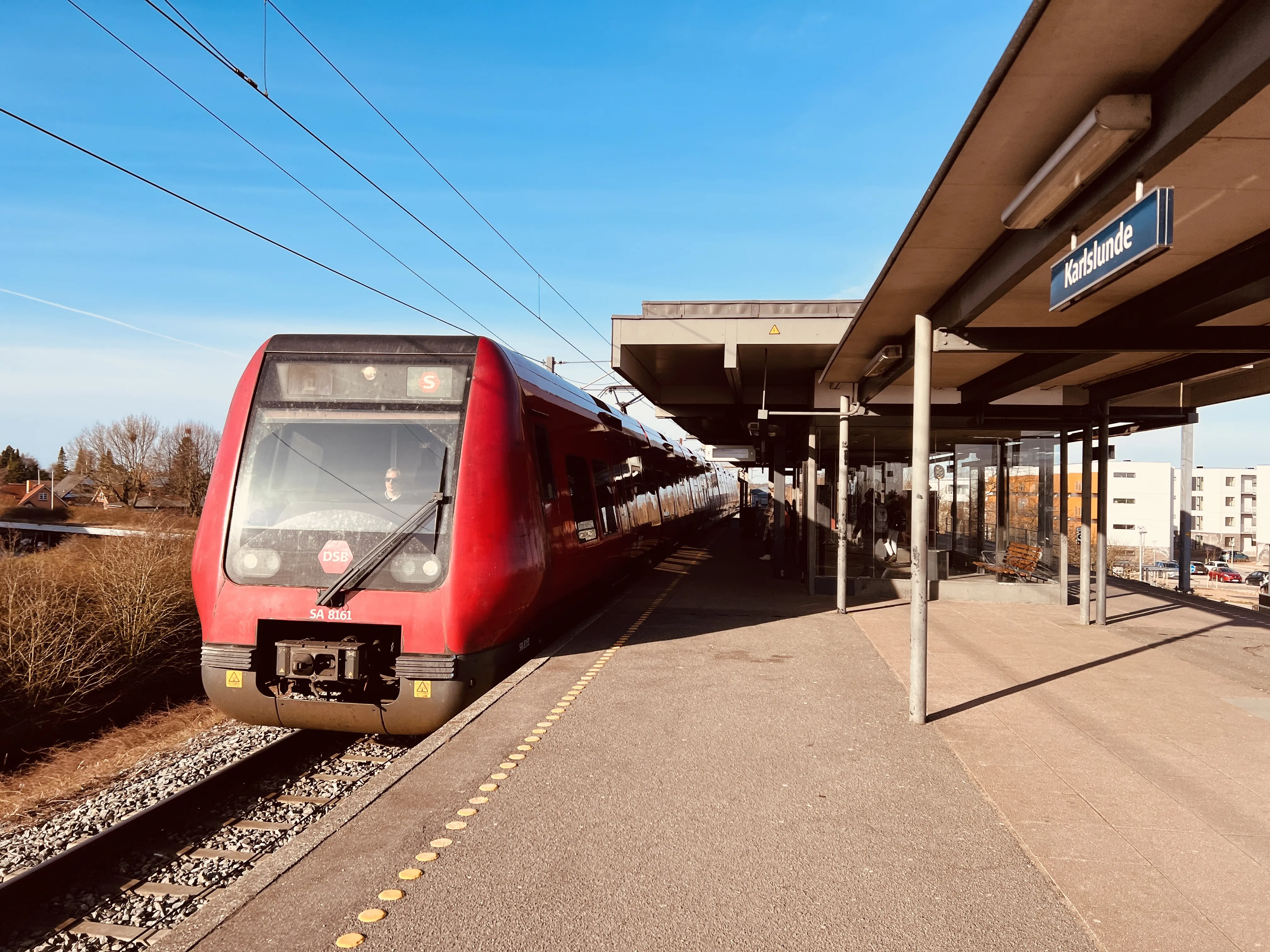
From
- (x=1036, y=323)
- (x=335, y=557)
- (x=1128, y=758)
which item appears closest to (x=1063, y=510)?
(x=1036, y=323)

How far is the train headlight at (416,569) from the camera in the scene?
221 inches

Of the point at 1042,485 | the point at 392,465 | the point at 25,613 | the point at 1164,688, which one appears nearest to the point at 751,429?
the point at 1042,485

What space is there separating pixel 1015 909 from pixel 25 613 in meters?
12.4

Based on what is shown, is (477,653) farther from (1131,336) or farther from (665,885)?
(1131,336)

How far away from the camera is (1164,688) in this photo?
680 cm

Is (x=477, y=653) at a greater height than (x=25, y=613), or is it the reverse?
(x=477, y=653)

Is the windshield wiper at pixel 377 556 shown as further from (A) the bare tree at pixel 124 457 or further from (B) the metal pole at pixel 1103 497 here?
(A) the bare tree at pixel 124 457

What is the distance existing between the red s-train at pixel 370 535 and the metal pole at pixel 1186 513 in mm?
13275

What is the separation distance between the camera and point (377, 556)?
563 cm

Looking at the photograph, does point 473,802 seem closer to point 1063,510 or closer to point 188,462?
point 1063,510

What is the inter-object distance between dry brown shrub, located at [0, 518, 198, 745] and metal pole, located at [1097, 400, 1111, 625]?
1316 cm

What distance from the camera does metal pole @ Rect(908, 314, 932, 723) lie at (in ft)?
18.5

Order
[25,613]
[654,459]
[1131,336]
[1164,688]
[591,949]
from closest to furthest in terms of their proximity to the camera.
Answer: [591,949]
[1131,336]
[1164,688]
[25,613]
[654,459]

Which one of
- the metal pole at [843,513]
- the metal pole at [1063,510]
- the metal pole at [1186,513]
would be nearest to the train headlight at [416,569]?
the metal pole at [843,513]
